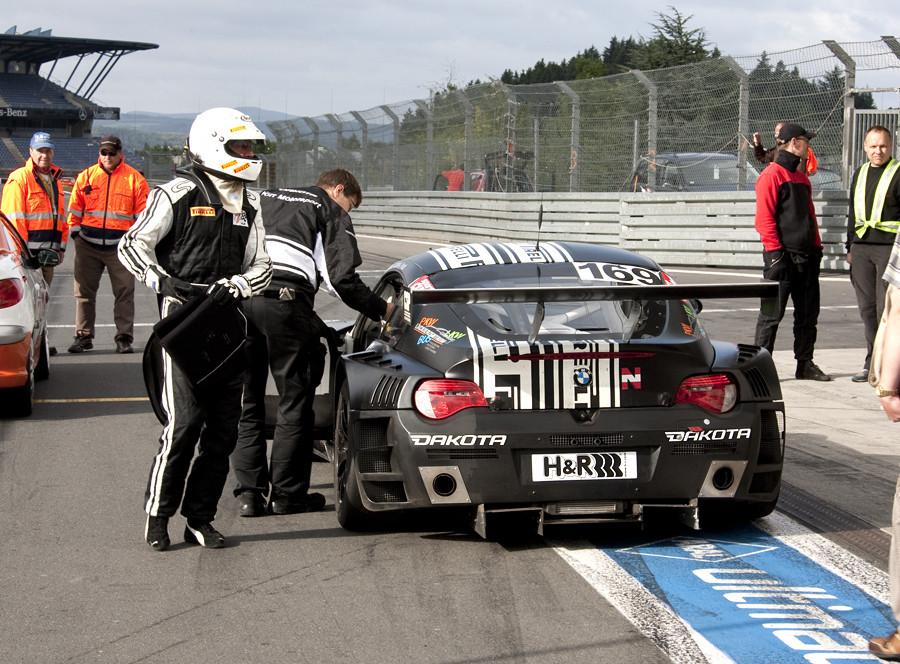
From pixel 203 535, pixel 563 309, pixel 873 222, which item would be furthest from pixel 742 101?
pixel 203 535

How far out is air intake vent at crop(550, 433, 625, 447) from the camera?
4.80 meters

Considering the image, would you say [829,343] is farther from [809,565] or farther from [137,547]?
[137,547]

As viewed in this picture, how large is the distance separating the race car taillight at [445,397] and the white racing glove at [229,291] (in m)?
0.84

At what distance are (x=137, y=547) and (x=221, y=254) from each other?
4.27 feet

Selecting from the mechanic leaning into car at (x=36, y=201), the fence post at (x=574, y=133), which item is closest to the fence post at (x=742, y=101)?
the fence post at (x=574, y=133)

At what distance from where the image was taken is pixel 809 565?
483 centimetres

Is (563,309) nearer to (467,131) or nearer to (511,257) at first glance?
(511,257)

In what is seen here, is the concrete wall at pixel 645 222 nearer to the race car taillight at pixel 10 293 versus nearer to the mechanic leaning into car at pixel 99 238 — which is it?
the mechanic leaning into car at pixel 99 238

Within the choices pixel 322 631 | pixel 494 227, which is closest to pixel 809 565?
pixel 322 631

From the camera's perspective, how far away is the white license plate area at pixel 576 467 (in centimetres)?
480

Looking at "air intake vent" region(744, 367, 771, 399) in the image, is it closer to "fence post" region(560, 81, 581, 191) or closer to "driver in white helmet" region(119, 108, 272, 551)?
"driver in white helmet" region(119, 108, 272, 551)

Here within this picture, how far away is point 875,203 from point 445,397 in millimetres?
5757

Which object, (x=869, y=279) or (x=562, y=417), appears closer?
(x=562, y=417)

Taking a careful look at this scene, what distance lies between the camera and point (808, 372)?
9562 mm
